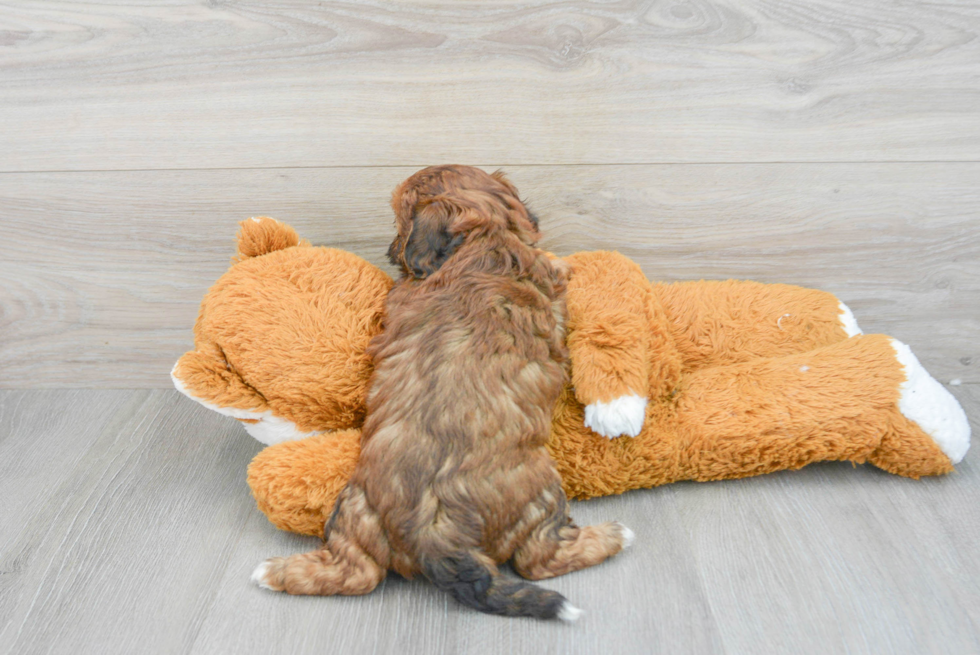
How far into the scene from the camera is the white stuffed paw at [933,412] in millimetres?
1493

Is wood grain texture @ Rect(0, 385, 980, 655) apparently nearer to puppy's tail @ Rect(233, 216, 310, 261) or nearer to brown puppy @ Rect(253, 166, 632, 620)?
brown puppy @ Rect(253, 166, 632, 620)

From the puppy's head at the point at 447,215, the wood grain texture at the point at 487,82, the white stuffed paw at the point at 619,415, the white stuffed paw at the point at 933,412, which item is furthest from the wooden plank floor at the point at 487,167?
the puppy's head at the point at 447,215

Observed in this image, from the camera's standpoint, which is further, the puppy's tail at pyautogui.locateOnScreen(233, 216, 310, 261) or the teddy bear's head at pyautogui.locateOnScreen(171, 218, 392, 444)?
the puppy's tail at pyautogui.locateOnScreen(233, 216, 310, 261)

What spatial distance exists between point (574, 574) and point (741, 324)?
71 centimetres

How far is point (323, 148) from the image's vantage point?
1.69m

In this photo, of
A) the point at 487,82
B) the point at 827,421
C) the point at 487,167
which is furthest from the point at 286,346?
the point at 827,421

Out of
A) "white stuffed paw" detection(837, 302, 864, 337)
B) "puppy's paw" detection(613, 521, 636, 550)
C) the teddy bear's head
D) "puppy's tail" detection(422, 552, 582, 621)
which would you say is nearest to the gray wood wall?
"white stuffed paw" detection(837, 302, 864, 337)

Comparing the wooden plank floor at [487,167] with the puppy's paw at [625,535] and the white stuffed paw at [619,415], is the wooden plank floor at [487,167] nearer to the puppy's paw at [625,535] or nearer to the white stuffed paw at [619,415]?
the puppy's paw at [625,535]

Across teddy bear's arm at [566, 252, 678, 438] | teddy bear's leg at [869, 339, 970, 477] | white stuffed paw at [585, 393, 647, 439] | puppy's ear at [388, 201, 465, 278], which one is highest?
puppy's ear at [388, 201, 465, 278]

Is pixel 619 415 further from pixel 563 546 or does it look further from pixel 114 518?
pixel 114 518

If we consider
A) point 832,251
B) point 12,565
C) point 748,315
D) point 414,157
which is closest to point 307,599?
point 12,565

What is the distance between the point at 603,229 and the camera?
1.76 metres

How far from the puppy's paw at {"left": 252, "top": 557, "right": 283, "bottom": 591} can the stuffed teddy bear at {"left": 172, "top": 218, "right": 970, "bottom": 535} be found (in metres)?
0.11

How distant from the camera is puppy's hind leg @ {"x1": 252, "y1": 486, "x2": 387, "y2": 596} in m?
1.23
